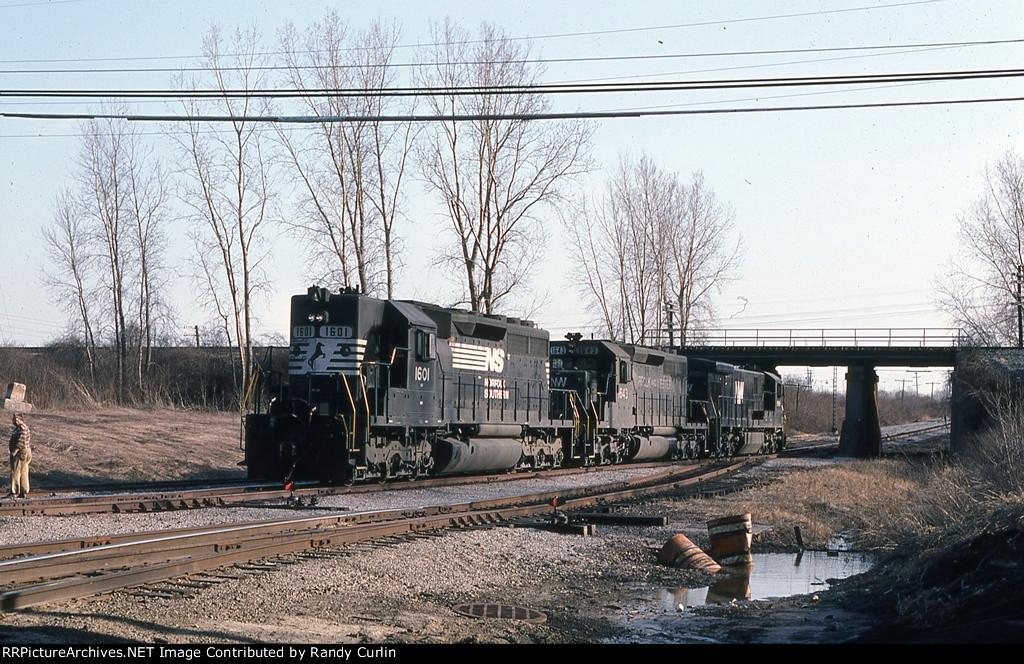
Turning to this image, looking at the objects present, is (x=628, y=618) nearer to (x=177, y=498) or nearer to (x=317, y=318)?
(x=177, y=498)

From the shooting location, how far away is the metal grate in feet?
26.7

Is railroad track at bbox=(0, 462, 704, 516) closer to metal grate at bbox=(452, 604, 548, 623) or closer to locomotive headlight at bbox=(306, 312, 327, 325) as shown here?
locomotive headlight at bbox=(306, 312, 327, 325)

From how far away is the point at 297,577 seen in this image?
8.88 metres

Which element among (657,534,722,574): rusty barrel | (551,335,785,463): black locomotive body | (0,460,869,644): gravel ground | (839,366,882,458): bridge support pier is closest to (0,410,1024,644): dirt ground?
(0,460,869,644): gravel ground

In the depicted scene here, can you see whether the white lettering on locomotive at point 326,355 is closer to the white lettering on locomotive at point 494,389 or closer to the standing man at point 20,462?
the white lettering on locomotive at point 494,389

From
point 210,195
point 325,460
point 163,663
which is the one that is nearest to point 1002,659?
point 163,663

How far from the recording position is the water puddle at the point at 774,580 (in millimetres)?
10031

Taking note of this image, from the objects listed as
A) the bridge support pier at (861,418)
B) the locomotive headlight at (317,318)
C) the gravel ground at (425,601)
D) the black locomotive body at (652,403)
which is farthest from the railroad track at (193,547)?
the bridge support pier at (861,418)

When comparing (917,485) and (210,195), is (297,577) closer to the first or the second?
(917,485)

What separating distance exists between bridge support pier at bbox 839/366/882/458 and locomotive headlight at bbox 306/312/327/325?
3023 centimetres

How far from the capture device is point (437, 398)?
19.7 meters

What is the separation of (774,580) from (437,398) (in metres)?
9.37

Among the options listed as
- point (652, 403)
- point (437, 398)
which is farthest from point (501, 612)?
point (652, 403)

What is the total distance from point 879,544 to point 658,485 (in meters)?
7.89
